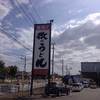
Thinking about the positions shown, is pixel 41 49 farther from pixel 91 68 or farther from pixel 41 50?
pixel 91 68

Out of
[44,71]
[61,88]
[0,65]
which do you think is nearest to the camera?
[44,71]

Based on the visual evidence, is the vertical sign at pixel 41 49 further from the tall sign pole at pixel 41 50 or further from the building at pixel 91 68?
the building at pixel 91 68

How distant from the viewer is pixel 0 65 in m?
53.4

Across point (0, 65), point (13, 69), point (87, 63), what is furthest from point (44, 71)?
point (87, 63)

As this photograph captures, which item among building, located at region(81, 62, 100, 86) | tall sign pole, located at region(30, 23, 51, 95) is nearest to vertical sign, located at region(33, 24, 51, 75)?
tall sign pole, located at region(30, 23, 51, 95)

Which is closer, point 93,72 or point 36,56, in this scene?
point 36,56

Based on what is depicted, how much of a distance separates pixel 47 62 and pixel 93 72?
6345cm

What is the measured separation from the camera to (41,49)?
19516mm

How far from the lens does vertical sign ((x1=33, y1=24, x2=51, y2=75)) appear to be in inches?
752

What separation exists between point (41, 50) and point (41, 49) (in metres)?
0.12

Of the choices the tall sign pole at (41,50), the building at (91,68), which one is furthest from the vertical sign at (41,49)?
the building at (91,68)

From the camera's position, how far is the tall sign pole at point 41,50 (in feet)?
62.6

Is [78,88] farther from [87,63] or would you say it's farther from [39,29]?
[87,63]

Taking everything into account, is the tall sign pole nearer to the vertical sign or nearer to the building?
the vertical sign
